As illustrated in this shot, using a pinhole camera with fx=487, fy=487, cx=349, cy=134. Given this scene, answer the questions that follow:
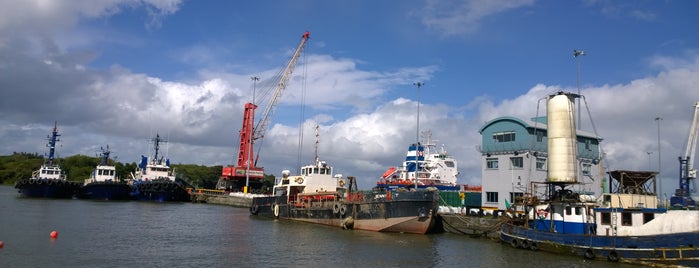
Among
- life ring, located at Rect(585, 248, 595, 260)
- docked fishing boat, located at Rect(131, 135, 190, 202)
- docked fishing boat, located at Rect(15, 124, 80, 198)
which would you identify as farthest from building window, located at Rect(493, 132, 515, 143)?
docked fishing boat, located at Rect(15, 124, 80, 198)

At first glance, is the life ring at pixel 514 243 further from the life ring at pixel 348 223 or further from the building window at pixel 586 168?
the building window at pixel 586 168

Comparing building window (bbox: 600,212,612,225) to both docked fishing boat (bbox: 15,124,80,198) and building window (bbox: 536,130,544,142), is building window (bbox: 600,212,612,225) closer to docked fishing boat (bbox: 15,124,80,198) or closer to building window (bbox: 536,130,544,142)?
building window (bbox: 536,130,544,142)

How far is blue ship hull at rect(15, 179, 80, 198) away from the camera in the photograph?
75125mm

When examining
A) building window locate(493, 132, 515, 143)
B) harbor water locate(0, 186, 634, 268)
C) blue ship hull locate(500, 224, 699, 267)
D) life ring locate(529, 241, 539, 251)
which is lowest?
harbor water locate(0, 186, 634, 268)

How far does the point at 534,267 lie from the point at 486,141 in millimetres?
24341

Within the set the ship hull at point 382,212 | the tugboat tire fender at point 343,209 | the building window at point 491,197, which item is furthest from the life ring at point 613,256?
the tugboat tire fender at point 343,209

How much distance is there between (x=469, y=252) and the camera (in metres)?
29.9

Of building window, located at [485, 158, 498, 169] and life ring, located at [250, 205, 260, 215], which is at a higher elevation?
building window, located at [485, 158, 498, 169]

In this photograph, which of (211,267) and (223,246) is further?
(223,246)

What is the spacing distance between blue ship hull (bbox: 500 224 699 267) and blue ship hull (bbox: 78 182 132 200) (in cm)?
6764

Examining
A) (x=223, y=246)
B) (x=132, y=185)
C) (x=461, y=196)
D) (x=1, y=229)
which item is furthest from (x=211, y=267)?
(x=132, y=185)

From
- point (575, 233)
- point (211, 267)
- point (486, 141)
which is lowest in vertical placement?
point (211, 267)

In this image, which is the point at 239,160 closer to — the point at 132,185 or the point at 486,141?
the point at 132,185

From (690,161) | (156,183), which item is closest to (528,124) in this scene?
(690,161)
